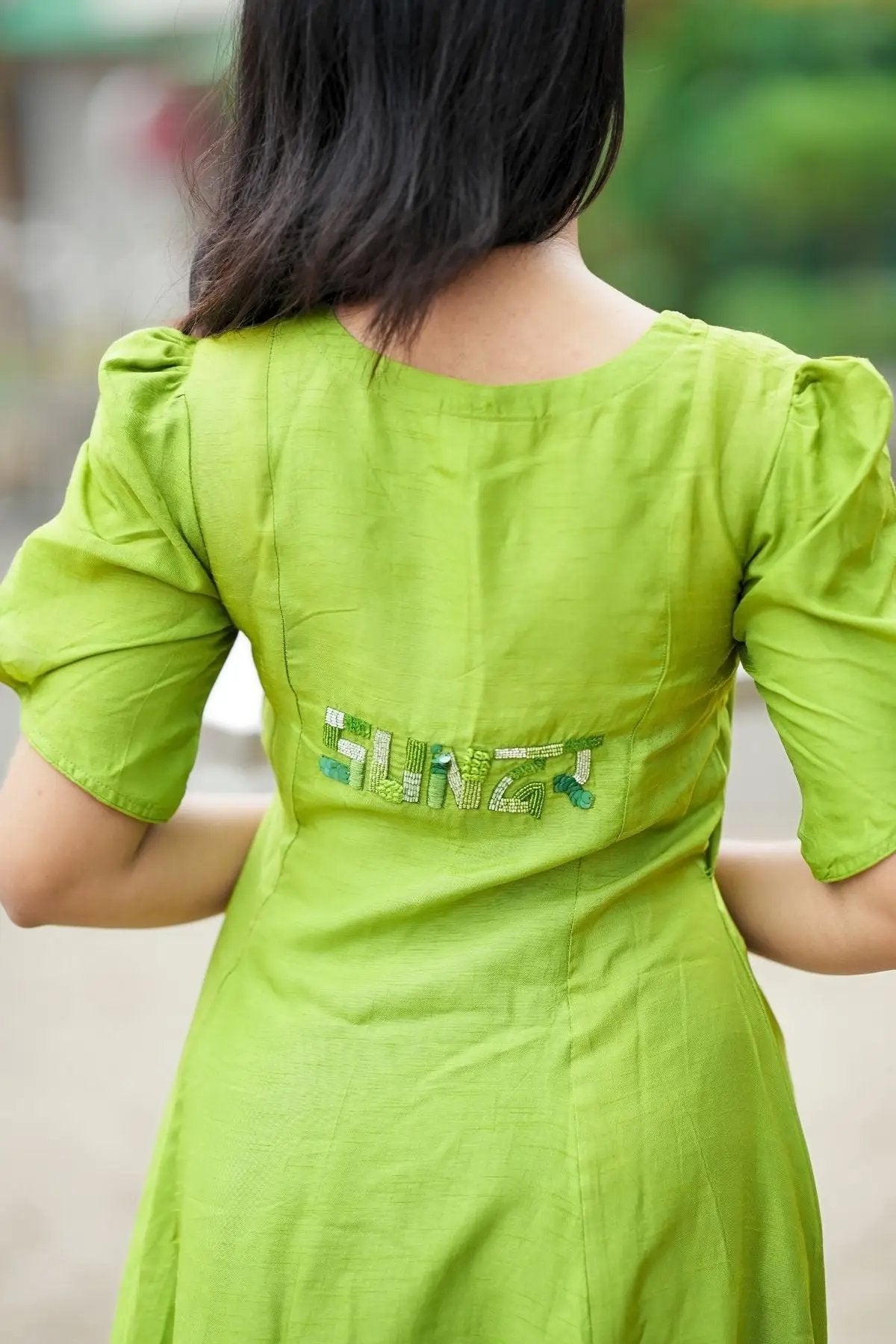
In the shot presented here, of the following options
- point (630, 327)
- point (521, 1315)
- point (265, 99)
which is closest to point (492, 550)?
point (630, 327)

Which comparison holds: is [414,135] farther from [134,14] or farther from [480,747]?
[134,14]

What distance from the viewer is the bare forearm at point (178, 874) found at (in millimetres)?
846

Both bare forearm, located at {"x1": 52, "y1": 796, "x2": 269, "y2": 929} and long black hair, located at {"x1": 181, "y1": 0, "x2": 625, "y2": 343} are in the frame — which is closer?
long black hair, located at {"x1": 181, "y1": 0, "x2": 625, "y2": 343}

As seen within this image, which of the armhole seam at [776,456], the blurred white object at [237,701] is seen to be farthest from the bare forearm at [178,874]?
the blurred white object at [237,701]

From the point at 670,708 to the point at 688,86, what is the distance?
6219mm

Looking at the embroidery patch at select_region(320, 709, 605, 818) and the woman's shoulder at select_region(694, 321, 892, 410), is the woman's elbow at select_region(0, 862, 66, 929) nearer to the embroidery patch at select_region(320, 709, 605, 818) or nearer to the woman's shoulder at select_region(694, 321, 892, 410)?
the embroidery patch at select_region(320, 709, 605, 818)

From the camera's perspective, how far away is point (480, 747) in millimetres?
743

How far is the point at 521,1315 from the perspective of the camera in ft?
2.48

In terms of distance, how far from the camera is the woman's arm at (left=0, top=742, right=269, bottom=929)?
2.61 feet

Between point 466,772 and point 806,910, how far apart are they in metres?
0.24

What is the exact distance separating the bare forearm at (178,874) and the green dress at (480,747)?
0.07 meters

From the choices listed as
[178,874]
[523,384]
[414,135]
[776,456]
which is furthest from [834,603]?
[178,874]

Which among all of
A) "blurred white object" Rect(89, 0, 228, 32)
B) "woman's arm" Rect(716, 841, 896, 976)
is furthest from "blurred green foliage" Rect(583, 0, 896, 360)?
"woman's arm" Rect(716, 841, 896, 976)

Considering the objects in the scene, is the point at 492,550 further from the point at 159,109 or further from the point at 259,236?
the point at 159,109
